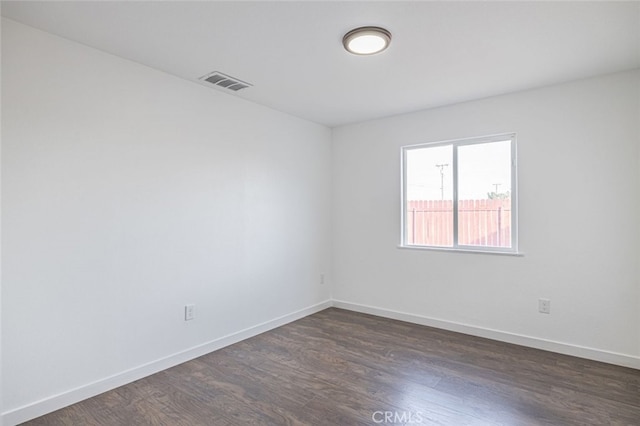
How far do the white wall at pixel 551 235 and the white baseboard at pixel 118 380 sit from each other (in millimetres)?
1703

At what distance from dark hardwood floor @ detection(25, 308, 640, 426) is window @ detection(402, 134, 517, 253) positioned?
1061mm

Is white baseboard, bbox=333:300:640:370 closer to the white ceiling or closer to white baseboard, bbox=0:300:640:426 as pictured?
white baseboard, bbox=0:300:640:426

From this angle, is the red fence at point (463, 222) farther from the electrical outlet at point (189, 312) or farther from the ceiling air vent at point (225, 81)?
the electrical outlet at point (189, 312)

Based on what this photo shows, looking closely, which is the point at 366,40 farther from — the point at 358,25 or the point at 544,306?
the point at 544,306

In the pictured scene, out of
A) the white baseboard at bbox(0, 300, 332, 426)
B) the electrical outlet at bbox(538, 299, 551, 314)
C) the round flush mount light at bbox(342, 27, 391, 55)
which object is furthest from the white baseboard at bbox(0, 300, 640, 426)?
the round flush mount light at bbox(342, 27, 391, 55)

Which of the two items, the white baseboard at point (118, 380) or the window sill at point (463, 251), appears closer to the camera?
the white baseboard at point (118, 380)

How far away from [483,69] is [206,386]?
322cm

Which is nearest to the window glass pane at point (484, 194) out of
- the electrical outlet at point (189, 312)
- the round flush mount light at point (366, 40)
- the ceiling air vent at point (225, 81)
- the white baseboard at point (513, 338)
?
the white baseboard at point (513, 338)

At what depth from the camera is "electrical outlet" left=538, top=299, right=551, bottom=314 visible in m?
3.06

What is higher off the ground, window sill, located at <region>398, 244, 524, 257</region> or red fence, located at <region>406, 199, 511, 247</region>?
red fence, located at <region>406, 199, 511, 247</region>

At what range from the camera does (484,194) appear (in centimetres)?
347

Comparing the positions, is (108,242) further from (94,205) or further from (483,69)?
(483,69)

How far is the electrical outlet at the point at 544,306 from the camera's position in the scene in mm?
3057

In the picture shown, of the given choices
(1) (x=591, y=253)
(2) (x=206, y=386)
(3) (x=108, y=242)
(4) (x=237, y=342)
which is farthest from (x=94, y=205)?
(1) (x=591, y=253)
